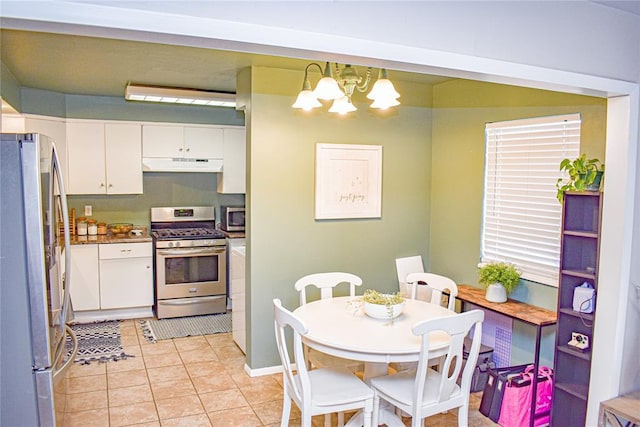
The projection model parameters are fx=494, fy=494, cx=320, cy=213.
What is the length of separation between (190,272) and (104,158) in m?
1.59

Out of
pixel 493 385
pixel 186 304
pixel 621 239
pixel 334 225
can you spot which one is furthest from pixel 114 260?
pixel 621 239

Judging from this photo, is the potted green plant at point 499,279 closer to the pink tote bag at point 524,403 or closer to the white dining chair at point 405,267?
the pink tote bag at point 524,403

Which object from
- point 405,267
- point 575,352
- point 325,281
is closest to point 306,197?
point 325,281

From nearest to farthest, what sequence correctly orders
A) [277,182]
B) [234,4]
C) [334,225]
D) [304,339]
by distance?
[234,4]
[304,339]
[277,182]
[334,225]

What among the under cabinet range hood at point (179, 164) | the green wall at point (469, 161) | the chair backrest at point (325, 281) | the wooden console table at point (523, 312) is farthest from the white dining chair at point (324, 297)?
the under cabinet range hood at point (179, 164)

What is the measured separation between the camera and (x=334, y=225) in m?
4.30

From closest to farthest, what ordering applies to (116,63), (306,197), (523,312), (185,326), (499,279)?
(523,312), (499,279), (116,63), (306,197), (185,326)

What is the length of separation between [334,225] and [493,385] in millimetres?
1767

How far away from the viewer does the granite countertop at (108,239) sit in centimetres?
535

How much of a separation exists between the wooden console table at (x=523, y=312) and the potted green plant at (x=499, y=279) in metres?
0.06

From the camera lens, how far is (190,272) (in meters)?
5.59

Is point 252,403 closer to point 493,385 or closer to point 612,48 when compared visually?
point 493,385

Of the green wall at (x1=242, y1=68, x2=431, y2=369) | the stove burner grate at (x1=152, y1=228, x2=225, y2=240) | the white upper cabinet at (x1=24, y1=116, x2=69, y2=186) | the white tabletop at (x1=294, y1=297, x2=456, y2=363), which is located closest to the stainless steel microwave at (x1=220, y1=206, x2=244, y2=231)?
the stove burner grate at (x1=152, y1=228, x2=225, y2=240)

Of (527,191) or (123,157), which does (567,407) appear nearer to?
(527,191)
